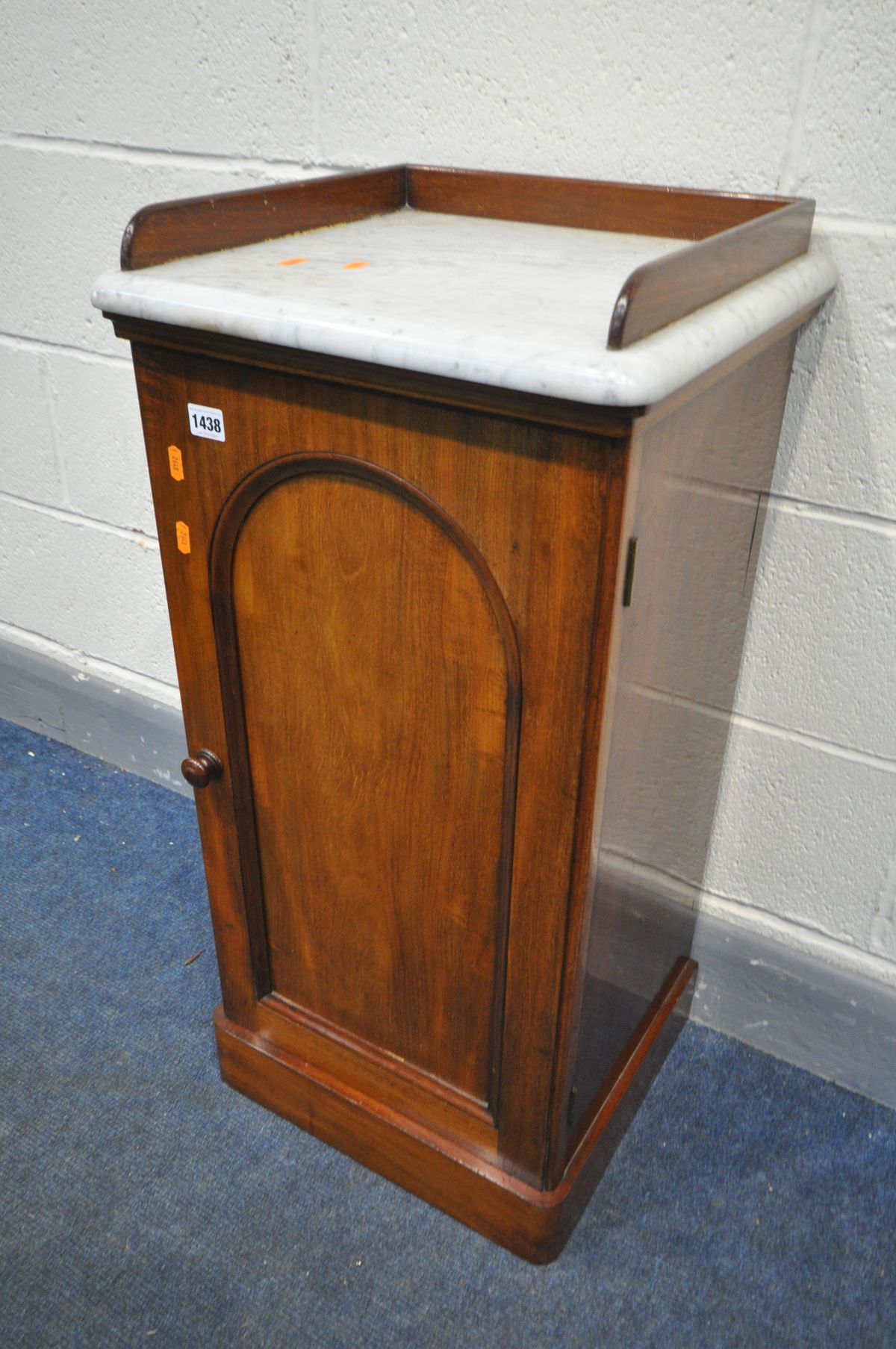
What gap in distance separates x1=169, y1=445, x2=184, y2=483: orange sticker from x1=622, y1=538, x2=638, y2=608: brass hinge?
1.33 ft

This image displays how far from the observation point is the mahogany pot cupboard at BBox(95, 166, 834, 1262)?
0.76 meters

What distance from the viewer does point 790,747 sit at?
1253 millimetres

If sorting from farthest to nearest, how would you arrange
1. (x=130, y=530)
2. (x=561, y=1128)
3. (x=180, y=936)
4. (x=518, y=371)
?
(x=130, y=530)
(x=180, y=936)
(x=561, y=1128)
(x=518, y=371)

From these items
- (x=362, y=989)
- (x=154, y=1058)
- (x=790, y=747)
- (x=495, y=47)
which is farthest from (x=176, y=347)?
(x=154, y=1058)

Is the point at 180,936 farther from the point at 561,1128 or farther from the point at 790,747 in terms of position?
the point at 790,747

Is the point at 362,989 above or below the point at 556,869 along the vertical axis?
below

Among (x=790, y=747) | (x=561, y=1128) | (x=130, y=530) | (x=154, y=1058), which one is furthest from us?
(x=130, y=530)

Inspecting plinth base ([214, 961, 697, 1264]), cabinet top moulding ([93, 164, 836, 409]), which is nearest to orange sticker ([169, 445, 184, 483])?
cabinet top moulding ([93, 164, 836, 409])

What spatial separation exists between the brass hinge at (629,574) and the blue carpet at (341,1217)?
2.51 ft

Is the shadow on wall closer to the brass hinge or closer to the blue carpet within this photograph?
the brass hinge

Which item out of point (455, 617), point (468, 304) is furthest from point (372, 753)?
point (468, 304)

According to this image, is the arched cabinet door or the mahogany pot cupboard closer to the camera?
the mahogany pot cupboard

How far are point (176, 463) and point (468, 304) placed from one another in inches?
12.0

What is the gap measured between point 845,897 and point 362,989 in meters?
0.59
